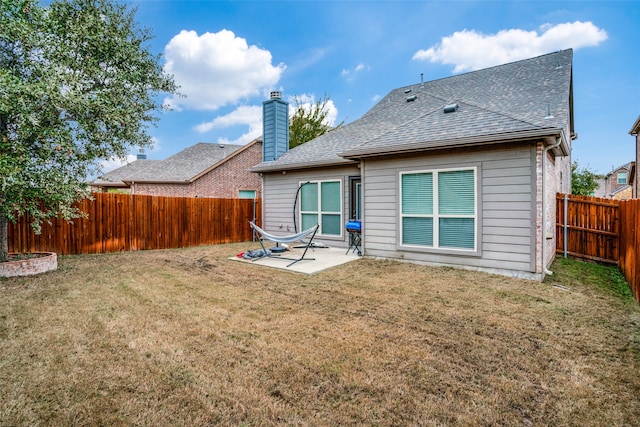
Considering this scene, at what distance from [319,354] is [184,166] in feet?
58.2

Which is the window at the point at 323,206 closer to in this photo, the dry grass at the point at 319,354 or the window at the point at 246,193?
the dry grass at the point at 319,354

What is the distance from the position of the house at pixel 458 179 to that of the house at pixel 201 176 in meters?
8.61

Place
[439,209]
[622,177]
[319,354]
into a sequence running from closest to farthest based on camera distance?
[319,354]
[439,209]
[622,177]

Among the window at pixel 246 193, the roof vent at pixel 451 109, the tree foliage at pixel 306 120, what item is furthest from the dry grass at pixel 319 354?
the tree foliage at pixel 306 120

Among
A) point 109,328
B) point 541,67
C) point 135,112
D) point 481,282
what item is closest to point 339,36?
point 541,67

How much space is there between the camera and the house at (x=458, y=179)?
539 cm

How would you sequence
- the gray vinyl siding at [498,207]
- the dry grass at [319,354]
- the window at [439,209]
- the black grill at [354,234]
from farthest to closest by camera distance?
the black grill at [354,234]
the window at [439,209]
the gray vinyl siding at [498,207]
the dry grass at [319,354]

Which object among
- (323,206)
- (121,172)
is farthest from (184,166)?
(323,206)

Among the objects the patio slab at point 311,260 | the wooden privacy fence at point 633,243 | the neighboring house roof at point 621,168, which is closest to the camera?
the wooden privacy fence at point 633,243

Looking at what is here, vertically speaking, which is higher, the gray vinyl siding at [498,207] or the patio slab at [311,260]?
the gray vinyl siding at [498,207]

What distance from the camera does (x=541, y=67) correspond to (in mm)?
9609

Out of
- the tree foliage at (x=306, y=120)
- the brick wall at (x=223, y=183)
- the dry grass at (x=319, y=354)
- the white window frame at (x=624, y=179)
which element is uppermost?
the tree foliage at (x=306, y=120)

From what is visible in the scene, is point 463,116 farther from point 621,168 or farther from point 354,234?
point 621,168

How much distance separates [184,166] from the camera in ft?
60.0
